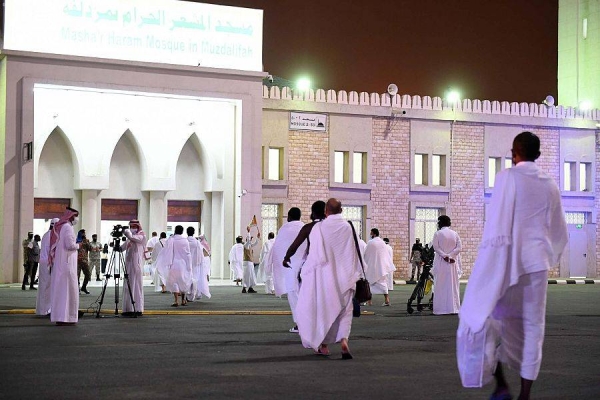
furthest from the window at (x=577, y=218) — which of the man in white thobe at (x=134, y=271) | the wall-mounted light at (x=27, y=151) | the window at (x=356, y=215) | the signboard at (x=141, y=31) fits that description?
the man in white thobe at (x=134, y=271)

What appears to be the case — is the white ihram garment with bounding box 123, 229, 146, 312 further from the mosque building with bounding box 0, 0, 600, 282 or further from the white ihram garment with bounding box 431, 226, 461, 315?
the mosque building with bounding box 0, 0, 600, 282

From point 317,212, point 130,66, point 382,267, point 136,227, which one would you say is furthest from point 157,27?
point 317,212

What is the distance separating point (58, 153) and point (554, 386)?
26.2 m

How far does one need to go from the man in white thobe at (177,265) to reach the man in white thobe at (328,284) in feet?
Result: 31.2

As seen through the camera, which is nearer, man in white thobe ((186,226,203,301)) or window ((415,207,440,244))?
man in white thobe ((186,226,203,301))

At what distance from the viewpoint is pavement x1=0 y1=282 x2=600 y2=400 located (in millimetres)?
8023

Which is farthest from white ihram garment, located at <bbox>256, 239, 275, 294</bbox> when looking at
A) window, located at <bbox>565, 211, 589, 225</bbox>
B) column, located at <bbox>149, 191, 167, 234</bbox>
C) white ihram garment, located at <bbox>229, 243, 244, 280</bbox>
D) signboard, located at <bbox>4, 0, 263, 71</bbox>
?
window, located at <bbox>565, 211, 589, 225</bbox>

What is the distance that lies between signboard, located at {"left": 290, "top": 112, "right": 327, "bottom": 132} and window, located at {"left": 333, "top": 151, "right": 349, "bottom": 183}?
1.23m

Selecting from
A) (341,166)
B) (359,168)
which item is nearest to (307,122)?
(341,166)

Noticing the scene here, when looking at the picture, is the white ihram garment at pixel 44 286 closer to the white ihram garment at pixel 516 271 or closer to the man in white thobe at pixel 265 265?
the man in white thobe at pixel 265 265

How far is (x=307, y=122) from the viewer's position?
3472cm

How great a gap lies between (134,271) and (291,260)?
14.1ft

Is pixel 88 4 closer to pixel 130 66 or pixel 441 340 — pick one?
pixel 130 66

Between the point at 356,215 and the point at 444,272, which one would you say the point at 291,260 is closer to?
the point at 444,272
